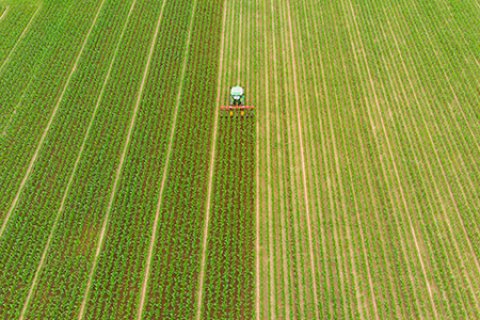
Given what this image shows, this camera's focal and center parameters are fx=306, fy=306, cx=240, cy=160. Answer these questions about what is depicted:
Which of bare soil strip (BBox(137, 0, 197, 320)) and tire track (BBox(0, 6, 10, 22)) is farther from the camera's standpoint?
tire track (BBox(0, 6, 10, 22))

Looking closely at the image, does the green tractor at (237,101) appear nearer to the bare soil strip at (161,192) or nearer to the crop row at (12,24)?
the bare soil strip at (161,192)

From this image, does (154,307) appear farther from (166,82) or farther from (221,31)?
(221,31)

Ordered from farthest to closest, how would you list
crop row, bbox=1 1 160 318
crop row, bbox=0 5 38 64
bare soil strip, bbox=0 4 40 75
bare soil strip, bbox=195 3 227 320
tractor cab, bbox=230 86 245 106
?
crop row, bbox=0 5 38 64 → bare soil strip, bbox=0 4 40 75 → tractor cab, bbox=230 86 245 106 → crop row, bbox=1 1 160 318 → bare soil strip, bbox=195 3 227 320

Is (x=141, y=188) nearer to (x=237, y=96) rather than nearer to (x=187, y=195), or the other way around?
(x=187, y=195)

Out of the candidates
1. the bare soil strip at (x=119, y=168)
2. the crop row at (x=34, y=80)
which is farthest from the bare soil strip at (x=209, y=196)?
the crop row at (x=34, y=80)

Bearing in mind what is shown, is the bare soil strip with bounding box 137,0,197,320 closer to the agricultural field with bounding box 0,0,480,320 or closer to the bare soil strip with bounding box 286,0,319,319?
the agricultural field with bounding box 0,0,480,320

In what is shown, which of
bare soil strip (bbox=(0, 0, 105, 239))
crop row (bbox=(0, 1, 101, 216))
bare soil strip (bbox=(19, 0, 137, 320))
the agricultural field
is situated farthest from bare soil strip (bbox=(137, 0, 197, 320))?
crop row (bbox=(0, 1, 101, 216))

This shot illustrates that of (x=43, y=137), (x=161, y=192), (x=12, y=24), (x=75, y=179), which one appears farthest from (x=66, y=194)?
(x=12, y=24)
